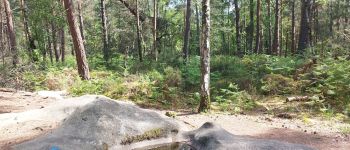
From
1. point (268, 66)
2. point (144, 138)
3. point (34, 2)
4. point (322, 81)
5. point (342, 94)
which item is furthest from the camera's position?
point (34, 2)

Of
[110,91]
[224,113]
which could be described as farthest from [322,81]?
[110,91]

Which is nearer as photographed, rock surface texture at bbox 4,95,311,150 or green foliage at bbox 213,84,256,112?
rock surface texture at bbox 4,95,311,150

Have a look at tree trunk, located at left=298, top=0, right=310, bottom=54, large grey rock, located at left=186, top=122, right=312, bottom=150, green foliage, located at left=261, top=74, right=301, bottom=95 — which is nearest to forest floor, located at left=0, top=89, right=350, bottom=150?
large grey rock, located at left=186, top=122, right=312, bottom=150

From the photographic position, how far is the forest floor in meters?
8.06

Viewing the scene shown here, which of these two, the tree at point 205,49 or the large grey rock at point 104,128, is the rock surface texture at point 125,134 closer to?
the large grey rock at point 104,128

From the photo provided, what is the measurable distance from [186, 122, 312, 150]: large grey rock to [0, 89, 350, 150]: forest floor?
1.38 meters

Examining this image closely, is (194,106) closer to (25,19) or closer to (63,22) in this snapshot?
(63,22)

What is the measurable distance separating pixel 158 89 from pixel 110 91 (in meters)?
1.80

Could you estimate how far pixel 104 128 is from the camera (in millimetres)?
7359

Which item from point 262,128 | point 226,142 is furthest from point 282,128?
point 226,142

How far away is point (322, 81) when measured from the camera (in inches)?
517

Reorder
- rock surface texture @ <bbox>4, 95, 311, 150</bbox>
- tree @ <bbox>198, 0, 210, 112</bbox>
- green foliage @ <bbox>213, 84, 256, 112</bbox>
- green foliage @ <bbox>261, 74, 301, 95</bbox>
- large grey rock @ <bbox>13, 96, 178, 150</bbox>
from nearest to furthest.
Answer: rock surface texture @ <bbox>4, 95, 311, 150</bbox> < large grey rock @ <bbox>13, 96, 178, 150</bbox> < tree @ <bbox>198, 0, 210, 112</bbox> < green foliage @ <bbox>213, 84, 256, 112</bbox> < green foliage @ <bbox>261, 74, 301, 95</bbox>

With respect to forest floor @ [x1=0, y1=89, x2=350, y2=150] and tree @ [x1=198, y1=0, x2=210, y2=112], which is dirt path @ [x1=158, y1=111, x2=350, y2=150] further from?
tree @ [x1=198, y1=0, x2=210, y2=112]

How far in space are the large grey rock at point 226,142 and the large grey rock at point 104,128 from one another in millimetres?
835
